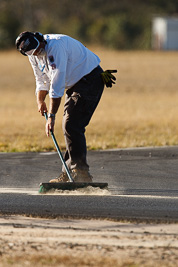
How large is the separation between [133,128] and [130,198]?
25.9 ft

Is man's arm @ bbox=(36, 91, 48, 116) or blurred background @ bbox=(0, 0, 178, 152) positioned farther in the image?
blurred background @ bbox=(0, 0, 178, 152)

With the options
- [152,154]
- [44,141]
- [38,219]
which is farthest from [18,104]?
[38,219]

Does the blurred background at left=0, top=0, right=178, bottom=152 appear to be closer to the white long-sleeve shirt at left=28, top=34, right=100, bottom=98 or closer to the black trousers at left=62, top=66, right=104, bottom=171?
the black trousers at left=62, top=66, right=104, bottom=171

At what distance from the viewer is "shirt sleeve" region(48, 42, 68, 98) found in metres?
7.18

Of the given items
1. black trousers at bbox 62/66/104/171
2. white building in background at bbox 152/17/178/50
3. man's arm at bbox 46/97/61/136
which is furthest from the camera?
white building in background at bbox 152/17/178/50

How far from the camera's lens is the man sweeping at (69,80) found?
7.19 meters

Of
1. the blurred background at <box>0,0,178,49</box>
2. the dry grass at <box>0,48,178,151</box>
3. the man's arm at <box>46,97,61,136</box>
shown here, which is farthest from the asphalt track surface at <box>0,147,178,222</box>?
the blurred background at <box>0,0,178,49</box>

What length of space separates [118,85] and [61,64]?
2376 centimetres

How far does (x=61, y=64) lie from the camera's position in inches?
283

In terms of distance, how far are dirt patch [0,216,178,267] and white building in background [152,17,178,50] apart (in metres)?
56.5

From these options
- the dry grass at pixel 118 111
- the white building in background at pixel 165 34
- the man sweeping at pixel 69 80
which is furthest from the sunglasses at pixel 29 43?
the white building in background at pixel 165 34

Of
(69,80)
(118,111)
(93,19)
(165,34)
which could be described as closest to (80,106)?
(69,80)

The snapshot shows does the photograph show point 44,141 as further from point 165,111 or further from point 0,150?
point 165,111

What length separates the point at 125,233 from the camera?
5812mm
